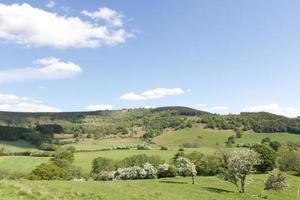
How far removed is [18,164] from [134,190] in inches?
3803

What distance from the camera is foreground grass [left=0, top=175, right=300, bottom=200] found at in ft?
86.1

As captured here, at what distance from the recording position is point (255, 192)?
259 feet

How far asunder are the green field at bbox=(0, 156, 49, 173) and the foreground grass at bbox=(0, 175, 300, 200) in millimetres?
65842

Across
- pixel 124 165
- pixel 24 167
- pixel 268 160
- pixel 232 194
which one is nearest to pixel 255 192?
pixel 232 194

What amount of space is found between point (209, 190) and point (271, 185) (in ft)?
41.9

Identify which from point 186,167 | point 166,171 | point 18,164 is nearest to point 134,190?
point 186,167

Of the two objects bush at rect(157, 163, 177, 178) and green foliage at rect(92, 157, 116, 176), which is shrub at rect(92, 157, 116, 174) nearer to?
green foliage at rect(92, 157, 116, 176)

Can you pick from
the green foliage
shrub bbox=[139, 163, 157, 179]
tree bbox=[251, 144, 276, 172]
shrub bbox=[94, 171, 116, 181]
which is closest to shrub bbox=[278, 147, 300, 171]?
tree bbox=[251, 144, 276, 172]

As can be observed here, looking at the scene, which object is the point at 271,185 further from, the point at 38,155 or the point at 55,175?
the point at 38,155

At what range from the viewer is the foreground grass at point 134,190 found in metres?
26.3

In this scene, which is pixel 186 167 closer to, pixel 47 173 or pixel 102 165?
pixel 47 173

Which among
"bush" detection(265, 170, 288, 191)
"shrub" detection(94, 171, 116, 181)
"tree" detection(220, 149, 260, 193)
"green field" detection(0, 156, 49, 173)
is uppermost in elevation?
"tree" detection(220, 149, 260, 193)

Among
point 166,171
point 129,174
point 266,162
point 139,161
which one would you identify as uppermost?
point 266,162

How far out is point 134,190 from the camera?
5556 cm
